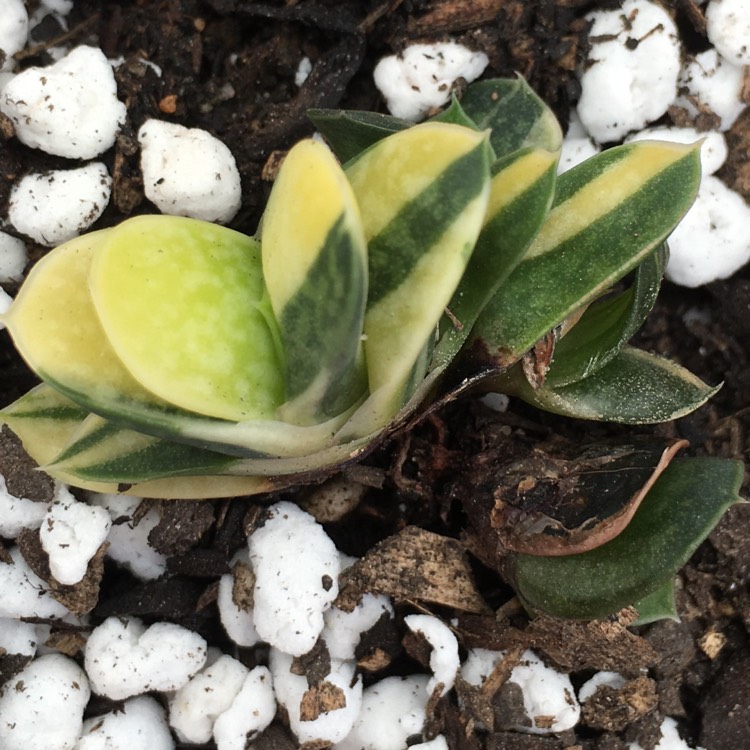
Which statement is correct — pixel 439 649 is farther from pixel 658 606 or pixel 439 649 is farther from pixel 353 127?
pixel 353 127

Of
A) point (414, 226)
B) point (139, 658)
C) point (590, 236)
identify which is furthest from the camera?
point (139, 658)

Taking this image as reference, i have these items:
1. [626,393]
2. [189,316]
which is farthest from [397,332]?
[626,393]

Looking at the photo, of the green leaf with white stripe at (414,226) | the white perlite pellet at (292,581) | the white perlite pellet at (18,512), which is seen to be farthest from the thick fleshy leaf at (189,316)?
the white perlite pellet at (18,512)

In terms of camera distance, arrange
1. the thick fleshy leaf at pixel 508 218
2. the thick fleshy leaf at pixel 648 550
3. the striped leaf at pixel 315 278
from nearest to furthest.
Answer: the striped leaf at pixel 315 278, the thick fleshy leaf at pixel 508 218, the thick fleshy leaf at pixel 648 550

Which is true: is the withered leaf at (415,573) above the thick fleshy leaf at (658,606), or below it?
below

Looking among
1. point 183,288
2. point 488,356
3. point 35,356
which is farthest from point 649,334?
point 35,356

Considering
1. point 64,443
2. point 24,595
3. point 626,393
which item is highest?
point 626,393

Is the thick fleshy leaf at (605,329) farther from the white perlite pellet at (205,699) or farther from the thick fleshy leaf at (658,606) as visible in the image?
the white perlite pellet at (205,699)

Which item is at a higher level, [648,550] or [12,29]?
[12,29]
